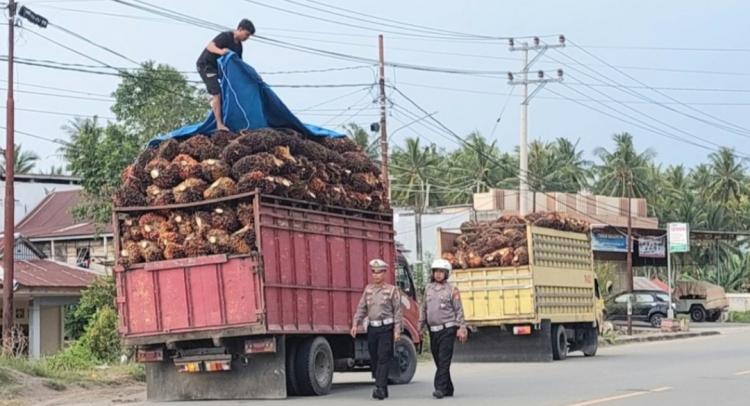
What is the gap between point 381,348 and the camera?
1366 centimetres

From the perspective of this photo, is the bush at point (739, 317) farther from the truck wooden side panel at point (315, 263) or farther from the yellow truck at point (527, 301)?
the truck wooden side panel at point (315, 263)

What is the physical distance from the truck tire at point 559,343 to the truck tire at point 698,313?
3429cm

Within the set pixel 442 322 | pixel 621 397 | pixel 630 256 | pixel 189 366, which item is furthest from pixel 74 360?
pixel 630 256


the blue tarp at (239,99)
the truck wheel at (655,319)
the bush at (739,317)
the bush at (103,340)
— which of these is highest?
the blue tarp at (239,99)

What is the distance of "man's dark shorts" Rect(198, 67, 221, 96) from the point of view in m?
15.3

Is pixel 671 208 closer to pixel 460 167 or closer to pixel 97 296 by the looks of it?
pixel 460 167

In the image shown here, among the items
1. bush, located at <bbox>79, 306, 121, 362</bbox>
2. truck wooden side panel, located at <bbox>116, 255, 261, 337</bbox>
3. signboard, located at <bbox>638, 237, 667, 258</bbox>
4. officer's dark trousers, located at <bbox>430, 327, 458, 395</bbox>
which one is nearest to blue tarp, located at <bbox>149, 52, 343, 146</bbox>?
truck wooden side panel, located at <bbox>116, 255, 261, 337</bbox>

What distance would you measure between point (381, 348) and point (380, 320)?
0.34 meters

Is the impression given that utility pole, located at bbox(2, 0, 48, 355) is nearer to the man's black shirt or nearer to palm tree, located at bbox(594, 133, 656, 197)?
the man's black shirt

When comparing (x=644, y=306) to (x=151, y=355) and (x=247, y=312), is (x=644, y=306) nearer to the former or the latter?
(x=151, y=355)

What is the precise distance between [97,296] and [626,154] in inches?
2119

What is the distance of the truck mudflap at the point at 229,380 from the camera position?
46.6ft

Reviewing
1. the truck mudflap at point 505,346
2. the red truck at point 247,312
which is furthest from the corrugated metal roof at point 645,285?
the red truck at point 247,312

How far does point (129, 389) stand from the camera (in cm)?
1719
